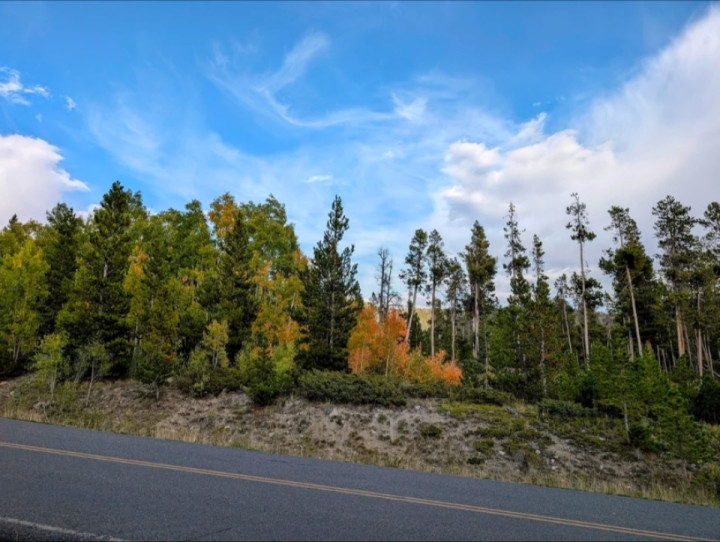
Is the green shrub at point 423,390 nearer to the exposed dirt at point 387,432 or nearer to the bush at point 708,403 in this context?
the exposed dirt at point 387,432

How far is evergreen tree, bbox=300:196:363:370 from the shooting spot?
28.1 metres

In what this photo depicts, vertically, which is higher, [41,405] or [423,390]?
[423,390]

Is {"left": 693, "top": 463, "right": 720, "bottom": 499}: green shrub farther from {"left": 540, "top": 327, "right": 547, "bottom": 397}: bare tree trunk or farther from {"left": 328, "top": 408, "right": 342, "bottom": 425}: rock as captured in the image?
{"left": 328, "top": 408, "right": 342, "bottom": 425}: rock

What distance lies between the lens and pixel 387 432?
821 inches

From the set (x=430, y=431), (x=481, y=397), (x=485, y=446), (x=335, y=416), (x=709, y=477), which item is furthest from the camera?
(x=481, y=397)

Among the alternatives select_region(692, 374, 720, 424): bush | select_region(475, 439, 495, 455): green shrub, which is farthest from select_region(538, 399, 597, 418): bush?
select_region(692, 374, 720, 424): bush

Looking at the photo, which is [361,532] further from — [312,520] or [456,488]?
[456,488]

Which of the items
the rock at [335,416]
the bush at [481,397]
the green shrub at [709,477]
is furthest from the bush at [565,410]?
the rock at [335,416]

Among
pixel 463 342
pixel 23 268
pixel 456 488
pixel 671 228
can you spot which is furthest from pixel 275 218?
pixel 671 228

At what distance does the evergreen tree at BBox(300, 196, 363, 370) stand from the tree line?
0.08 meters

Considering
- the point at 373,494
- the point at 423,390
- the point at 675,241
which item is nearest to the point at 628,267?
the point at 675,241

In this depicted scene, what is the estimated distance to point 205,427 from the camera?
22547 millimetres

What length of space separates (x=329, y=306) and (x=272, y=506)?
955 inches

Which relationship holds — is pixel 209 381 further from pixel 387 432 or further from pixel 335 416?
pixel 387 432
